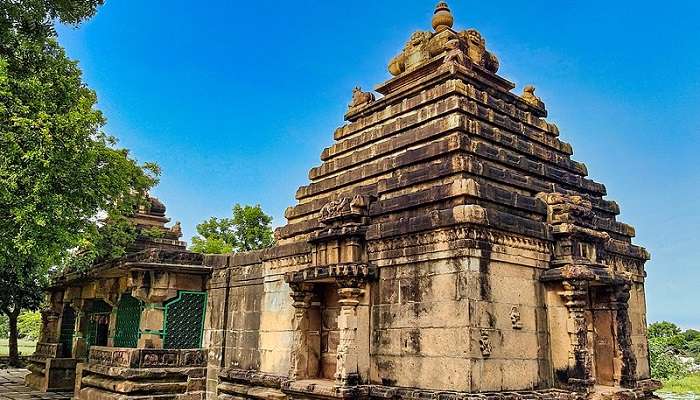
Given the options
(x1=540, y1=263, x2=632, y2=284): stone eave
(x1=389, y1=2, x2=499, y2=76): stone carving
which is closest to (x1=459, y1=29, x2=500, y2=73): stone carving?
(x1=389, y1=2, x2=499, y2=76): stone carving

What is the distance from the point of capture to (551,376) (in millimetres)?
8742

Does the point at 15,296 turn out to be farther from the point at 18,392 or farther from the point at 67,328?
the point at 18,392

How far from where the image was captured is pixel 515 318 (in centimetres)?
839

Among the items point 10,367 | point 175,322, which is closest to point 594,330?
point 175,322

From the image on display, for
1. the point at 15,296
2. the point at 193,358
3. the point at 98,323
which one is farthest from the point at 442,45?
the point at 15,296

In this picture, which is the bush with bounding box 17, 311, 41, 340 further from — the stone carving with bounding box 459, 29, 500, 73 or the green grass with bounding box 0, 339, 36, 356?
the stone carving with bounding box 459, 29, 500, 73

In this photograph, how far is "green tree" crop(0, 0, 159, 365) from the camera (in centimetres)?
1115

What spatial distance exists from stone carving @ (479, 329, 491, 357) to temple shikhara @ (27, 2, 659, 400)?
28mm

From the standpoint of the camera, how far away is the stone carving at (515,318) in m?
8.35

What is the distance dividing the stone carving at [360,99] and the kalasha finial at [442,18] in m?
1.97

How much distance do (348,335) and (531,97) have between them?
6.63m

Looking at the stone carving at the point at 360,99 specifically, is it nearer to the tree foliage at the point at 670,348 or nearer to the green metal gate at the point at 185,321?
the green metal gate at the point at 185,321

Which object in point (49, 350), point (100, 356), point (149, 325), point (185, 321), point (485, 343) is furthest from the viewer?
point (49, 350)

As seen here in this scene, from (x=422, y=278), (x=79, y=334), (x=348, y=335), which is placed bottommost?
(x=79, y=334)
